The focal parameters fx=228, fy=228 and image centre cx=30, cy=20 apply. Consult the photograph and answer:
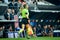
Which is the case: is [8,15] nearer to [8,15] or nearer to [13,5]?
[8,15]

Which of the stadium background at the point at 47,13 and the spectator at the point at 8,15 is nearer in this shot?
the spectator at the point at 8,15

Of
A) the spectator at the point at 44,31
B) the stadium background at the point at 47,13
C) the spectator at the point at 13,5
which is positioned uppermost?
the spectator at the point at 13,5

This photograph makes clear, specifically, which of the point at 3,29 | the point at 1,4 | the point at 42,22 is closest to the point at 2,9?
the point at 1,4

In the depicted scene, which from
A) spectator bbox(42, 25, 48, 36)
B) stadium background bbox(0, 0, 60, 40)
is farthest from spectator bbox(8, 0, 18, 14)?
spectator bbox(42, 25, 48, 36)

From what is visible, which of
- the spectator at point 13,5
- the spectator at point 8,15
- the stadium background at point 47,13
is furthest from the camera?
the stadium background at point 47,13

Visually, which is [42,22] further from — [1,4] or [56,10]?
[1,4]

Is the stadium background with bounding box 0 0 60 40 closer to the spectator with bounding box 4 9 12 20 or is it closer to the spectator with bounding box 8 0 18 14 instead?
the spectator with bounding box 8 0 18 14

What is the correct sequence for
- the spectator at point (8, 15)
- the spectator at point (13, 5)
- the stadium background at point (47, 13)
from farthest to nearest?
the stadium background at point (47, 13)
the spectator at point (13, 5)
the spectator at point (8, 15)

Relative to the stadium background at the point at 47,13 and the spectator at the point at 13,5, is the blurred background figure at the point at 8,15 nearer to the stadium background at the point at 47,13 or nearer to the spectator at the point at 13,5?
the spectator at the point at 13,5

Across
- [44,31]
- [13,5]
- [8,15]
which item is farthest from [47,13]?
[8,15]

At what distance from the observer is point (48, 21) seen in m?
12.6

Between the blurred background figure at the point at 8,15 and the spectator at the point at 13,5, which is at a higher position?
the spectator at the point at 13,5

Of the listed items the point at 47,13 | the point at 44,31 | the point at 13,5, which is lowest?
the point at 44,31

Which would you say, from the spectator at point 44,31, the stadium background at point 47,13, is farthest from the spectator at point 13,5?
the spectator at point 44,31
